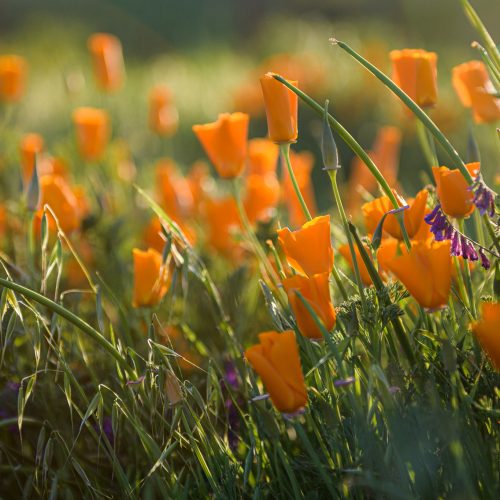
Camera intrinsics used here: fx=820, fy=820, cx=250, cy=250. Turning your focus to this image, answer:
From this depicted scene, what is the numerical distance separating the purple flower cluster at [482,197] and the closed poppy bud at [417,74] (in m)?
0.38

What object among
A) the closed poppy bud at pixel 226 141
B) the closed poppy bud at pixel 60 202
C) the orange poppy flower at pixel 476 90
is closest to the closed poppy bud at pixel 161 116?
the closed poppy bud at pixel 60 202

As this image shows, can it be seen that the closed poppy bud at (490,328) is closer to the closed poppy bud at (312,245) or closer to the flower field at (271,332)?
the flower field at (271,332)

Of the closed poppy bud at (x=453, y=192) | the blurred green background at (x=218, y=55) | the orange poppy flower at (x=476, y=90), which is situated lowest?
the blurred green background at (x=218, y=55)

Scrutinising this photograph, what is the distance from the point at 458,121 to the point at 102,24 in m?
8.81

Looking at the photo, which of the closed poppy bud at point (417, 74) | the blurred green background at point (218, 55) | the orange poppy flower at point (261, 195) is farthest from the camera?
the blurred green background at point (218, 55)

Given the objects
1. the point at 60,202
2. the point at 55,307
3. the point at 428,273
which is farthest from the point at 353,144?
the point at 60,202

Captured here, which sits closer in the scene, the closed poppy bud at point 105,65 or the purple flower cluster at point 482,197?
the purple flower cluster at point 482,197

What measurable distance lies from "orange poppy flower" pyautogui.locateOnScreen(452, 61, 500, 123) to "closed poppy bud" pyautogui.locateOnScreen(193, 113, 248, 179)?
412 mm

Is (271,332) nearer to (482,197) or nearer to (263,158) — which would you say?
(482,197)

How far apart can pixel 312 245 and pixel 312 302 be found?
86 millimetres

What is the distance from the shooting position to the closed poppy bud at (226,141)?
5.20 feet

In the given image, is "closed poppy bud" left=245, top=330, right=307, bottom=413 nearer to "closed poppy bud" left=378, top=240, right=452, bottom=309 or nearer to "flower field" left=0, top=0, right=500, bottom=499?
"flower field" left=0, top=0, right=500, bottom=499

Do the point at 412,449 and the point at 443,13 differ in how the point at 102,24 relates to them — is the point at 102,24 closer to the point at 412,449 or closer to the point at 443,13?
the point at 443,13

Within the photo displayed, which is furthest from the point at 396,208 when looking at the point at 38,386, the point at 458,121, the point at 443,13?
the point at 443,13
